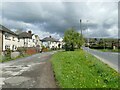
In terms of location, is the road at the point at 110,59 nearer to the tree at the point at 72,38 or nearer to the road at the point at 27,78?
the road at the point at 27,78

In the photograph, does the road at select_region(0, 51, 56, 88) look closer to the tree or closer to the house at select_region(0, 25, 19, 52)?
the house at select_region(0, 25, 19, 52)

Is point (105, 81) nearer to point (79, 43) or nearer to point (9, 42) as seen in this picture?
point (9, 42)

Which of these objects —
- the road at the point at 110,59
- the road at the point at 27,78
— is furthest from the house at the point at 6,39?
the road at the point at 27,78

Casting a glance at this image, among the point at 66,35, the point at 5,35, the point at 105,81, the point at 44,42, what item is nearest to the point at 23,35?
the point at 66,35

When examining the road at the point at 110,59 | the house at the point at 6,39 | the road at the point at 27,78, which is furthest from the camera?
the house at the point at 6,39

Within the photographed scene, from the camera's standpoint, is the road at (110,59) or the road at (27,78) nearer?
the road at (27,78)

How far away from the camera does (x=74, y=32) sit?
5900 cm

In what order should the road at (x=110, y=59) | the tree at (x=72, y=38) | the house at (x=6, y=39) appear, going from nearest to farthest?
the road at (x=110, y=59) < the house at (x=6, y=39) < the tree at (x=72, y=38)

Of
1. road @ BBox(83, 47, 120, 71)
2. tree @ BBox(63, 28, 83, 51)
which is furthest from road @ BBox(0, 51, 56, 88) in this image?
tree @ BBox(63, 28, 83, 51)

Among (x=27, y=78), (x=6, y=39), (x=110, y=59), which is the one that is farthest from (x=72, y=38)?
(x=27, y=78)

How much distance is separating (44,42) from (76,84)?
4512 inches

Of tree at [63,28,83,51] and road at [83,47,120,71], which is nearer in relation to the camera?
road at [83,47,120,71]

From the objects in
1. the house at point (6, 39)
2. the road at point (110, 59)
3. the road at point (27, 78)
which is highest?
the house at point (6, 39)

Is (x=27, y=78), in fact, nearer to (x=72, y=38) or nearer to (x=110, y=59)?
(x=110, y=59)
